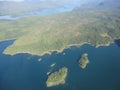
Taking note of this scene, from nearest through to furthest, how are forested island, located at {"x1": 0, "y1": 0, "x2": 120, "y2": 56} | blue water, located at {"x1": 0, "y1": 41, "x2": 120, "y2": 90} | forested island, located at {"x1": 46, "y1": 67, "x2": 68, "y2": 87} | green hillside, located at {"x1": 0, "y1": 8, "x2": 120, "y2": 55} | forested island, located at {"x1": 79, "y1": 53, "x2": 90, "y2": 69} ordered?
1. blue water, located at {"x1": 0, "y1": 41, "x2": 120, "y2": 90}
2. forested island, located at {"x1": 46, "y1": 67, "x2": 68, "y2": 87}
3. forested island, located at {"x1": 79, "y1": 53, "x2": 90, "y2": 69}
4. forested island, located at {"x1": 0, "y1": 0, "x2": 120, "y2": 56}
5. green hillside, located at {"x1": 0, "y1": 8, "x2": 120, "y2": 55}

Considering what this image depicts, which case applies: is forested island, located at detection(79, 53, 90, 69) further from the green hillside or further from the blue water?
the green hillside

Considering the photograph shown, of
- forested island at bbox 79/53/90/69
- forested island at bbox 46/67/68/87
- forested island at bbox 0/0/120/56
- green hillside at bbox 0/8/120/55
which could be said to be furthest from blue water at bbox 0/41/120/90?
green hillside at bbox 0/8/120/55

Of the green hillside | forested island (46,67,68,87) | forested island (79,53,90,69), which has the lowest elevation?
the green hillside

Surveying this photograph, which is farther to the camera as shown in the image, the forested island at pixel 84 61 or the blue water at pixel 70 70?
the forested island at pixel 84 61

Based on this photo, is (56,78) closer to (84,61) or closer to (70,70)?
(70,70)

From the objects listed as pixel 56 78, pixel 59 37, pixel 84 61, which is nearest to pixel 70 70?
pixel 84 61

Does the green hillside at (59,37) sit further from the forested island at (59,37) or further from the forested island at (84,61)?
the forested island at (84,61)

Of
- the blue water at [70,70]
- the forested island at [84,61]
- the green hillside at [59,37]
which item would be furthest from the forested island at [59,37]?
the forested island at [84,61]
